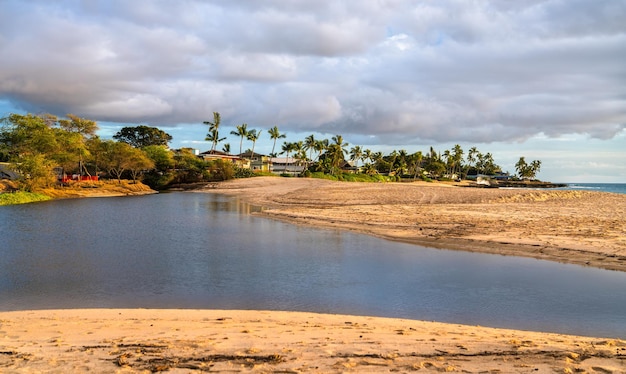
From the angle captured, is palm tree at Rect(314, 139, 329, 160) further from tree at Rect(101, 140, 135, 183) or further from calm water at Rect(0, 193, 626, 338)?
calm water at Rect(0, 193, 626, 338)

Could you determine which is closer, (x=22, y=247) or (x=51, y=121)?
(x=22, y=247)

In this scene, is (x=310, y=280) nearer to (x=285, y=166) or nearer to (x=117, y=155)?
(x=117, y=155)

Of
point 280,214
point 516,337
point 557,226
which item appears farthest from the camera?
point 280,214

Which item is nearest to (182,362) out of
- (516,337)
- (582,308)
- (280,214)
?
(516,337)

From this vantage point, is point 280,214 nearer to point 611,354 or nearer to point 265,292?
point 265,292

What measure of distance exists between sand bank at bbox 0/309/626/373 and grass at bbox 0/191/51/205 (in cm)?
6093

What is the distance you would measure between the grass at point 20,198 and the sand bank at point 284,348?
200 feet

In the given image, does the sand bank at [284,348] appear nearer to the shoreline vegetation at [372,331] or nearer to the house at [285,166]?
the shoreline vegetation at [372,331]

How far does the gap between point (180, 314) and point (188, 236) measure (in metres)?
20.1

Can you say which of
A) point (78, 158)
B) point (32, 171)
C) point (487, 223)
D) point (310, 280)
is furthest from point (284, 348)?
point (78, 158)

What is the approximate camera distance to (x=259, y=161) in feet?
504

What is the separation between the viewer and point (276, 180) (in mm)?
100062

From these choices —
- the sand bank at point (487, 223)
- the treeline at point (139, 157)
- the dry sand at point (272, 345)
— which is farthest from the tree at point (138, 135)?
the dry sand at point (272, 345)

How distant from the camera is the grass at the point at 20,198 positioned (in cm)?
6240
